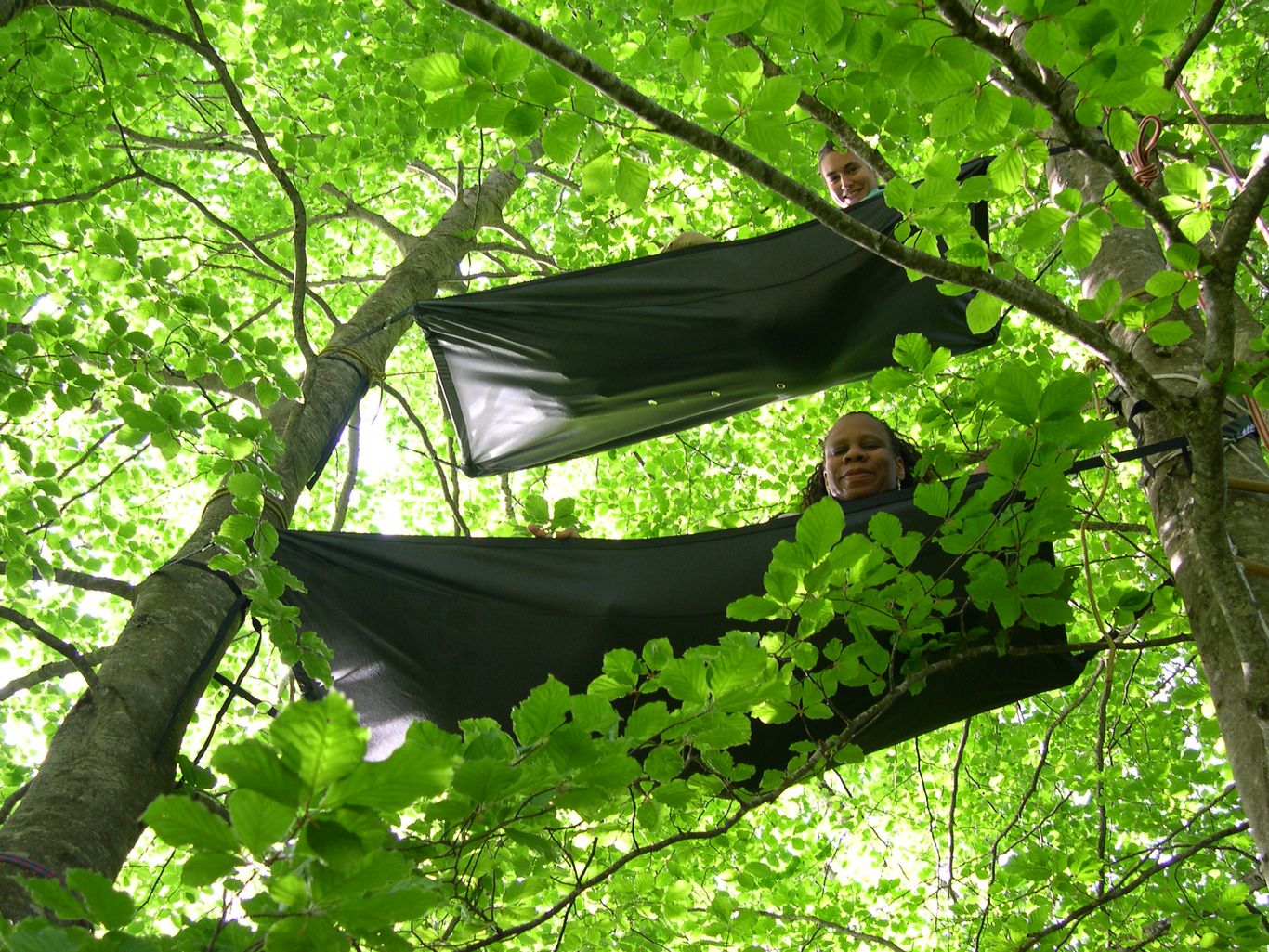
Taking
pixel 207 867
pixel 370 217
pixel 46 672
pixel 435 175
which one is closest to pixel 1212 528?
pixel 207 867

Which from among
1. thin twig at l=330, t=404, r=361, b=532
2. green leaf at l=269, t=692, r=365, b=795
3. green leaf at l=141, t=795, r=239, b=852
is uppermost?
thin twig at l=330, t=404, r=361, b=532

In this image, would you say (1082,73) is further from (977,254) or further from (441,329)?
(441,329)

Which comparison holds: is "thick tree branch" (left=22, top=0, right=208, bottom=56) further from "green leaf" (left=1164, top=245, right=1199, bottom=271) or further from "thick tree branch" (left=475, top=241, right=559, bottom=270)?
"green leaf" (left=1164, top=245, right=1199, bottom=271)

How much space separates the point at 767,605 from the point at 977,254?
28.4 inches

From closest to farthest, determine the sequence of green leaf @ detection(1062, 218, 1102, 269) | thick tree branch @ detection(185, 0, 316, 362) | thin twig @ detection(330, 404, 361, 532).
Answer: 1. green leaf @ detection(1062, 218, 1102, 269)
2. thick tree branch @ detection(185, 0, 316, 362)
3. thin twig @ detection(330, 404, 361, 532)

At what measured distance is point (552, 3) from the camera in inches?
181

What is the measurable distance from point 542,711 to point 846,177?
2.73m

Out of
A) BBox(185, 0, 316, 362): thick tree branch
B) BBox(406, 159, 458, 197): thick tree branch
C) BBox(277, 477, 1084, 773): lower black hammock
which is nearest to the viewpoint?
BBox(277, 477, 1084, 773): lower black hammock

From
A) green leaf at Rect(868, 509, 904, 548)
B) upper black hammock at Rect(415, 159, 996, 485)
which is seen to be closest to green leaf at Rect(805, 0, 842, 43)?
green leaf at Rect(868, 509, 904, 548)

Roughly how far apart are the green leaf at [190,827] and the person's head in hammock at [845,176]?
9.69ft

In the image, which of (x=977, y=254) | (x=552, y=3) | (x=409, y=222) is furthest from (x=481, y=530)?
(x=977, y=254)

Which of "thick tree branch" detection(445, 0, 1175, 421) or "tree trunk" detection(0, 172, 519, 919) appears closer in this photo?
"thick tree branch" detection(445, 0, 1175, 421)

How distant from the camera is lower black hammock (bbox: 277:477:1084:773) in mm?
2008

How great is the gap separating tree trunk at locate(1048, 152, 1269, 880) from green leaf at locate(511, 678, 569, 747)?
97cm
